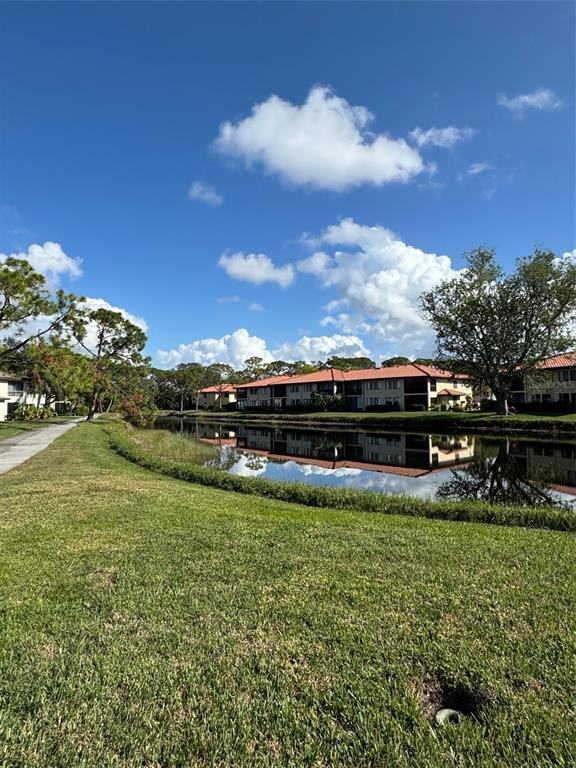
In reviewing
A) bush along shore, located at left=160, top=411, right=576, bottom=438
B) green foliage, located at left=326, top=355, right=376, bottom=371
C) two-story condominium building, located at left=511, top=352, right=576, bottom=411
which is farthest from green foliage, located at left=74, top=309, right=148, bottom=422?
green foliage, located at left=326, top=355, right=376, bottom=371

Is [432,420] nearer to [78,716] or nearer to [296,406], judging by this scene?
[296,406]

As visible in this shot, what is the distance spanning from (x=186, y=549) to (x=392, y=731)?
13.2 feet

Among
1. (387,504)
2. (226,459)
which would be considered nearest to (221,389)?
(226,459)

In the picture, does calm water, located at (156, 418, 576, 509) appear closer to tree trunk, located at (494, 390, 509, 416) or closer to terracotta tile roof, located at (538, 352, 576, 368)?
tree trunk, located at (494, 390, 509, 416)

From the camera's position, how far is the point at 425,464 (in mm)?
23625

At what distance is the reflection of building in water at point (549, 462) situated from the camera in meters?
17.4

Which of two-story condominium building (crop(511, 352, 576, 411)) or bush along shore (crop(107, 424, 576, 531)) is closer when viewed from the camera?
bush along shore (crop(107, 424, 576, 531))

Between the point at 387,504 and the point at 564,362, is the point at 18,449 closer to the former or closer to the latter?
the point at 387,504

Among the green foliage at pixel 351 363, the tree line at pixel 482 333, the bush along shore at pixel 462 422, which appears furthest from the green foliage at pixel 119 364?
the green foliage at pixel 351 363

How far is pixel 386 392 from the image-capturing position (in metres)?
60.4

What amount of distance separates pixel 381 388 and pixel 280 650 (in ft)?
193

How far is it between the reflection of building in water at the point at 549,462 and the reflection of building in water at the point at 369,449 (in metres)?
2.92

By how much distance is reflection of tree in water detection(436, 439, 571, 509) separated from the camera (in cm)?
1471

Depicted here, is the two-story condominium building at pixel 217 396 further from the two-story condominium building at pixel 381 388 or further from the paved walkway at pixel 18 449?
the paved walkway at pixel 18 449
